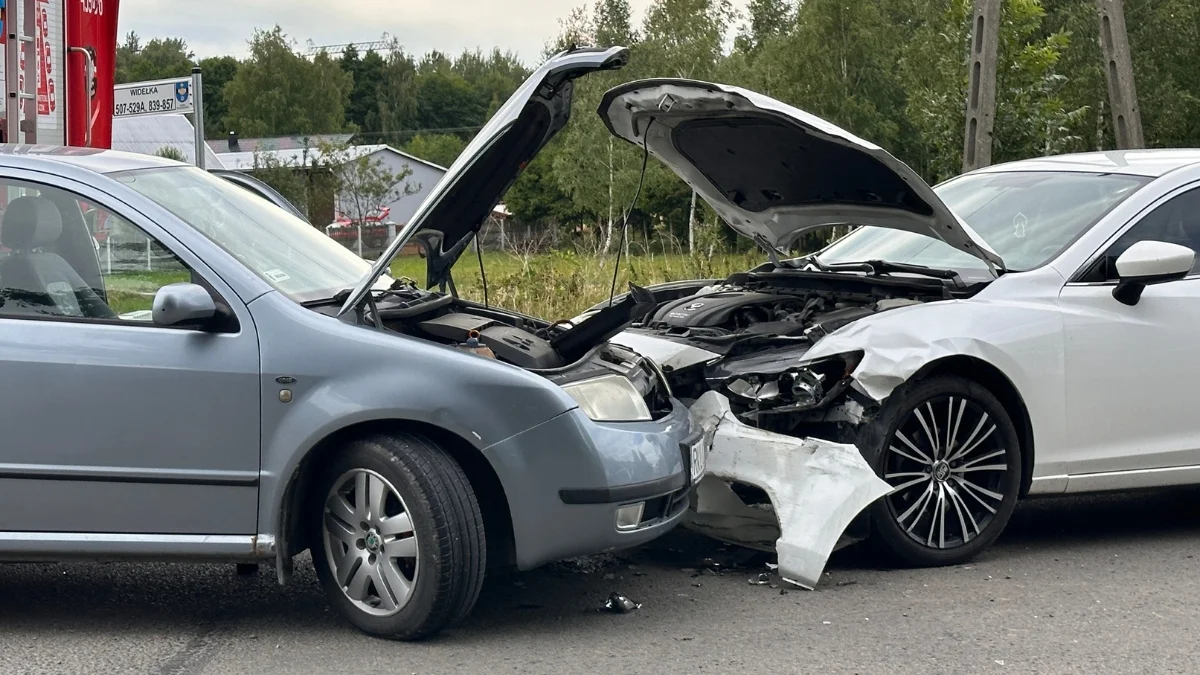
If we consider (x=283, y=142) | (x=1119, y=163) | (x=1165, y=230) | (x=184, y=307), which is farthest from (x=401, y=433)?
(x=283, y=142)

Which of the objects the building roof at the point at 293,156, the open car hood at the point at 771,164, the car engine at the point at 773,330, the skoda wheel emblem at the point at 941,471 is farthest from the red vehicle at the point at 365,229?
the skoda wheel emblem at the point at 941,471

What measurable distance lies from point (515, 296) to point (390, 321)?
7.81 metres

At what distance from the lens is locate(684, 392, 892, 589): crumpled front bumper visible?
16.2 ft

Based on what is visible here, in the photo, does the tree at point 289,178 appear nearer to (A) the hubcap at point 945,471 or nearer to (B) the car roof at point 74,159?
(B) the car roof at point 74,159

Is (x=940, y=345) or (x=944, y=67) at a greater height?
(x=944, y=67)

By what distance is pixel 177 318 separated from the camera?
4105 mm

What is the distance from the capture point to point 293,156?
5169 cm

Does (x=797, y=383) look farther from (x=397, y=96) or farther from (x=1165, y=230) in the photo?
(x=397, y=96)

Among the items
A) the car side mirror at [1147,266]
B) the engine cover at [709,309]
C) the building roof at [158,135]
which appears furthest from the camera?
the building roof at [158,135]

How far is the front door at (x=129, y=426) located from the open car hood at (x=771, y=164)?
238 cm

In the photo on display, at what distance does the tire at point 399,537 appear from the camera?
4113mm

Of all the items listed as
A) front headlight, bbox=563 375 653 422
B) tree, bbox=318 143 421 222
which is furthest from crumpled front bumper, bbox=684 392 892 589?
tree, bbox=318 143 421 222

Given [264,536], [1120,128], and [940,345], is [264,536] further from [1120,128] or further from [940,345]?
[1120,128]

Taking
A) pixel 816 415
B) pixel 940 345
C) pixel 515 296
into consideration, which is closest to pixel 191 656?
pixel 816 415
